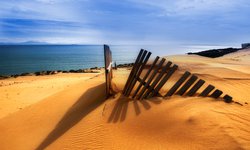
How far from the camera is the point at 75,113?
846cm

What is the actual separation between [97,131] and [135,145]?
1222mm

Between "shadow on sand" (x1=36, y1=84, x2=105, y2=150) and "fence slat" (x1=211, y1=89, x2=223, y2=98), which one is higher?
"fence slat" (x1=211, y1=89, x2=223, y2=98)

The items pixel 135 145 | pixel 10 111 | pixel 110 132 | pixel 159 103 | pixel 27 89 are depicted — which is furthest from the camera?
pixel 27 89

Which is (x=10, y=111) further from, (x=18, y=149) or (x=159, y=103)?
(x=159, y=103)

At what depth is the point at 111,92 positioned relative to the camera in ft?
29.3

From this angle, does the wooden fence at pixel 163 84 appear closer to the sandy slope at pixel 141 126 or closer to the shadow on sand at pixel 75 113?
the sandy slope at pixel 141 126

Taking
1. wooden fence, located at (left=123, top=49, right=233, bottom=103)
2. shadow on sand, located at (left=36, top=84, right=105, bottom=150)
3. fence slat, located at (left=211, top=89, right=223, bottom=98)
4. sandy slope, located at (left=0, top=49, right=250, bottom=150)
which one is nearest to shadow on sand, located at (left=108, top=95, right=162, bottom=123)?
sandy slope, located at (left=0, top=49, right=250, bottom=150)

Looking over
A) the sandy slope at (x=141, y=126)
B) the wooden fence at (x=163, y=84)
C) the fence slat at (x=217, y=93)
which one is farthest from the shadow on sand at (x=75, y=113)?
the fence slat at (x=217, y=93)

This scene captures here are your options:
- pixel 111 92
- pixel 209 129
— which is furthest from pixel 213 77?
pixel 209 129

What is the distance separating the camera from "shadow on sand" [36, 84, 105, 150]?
691 centimetres

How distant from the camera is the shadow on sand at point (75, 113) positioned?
6910 mm

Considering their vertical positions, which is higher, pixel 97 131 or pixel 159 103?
pixel 159 103

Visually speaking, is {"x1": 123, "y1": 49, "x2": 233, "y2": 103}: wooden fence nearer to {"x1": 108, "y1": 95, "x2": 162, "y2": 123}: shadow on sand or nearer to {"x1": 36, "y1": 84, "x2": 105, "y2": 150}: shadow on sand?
{"x1": 108, "y1": 95, "x2": 162, "y2": 123}: shadow on sand

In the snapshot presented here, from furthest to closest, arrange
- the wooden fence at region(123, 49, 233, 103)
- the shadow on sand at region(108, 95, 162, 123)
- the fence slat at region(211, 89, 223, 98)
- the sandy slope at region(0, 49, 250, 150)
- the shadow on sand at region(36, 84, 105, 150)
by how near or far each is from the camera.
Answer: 1. the shadow on sand at region(36, 84, 105, 150)
2. the wooden fence at region(123, 49, 233, 103)
3. the fence slat at region(211, 89, 223, 98)
4. the shadow on sand at region(108, 95, 162, 123)
5. the sandy slope at region(0, 49, 250, 150)
